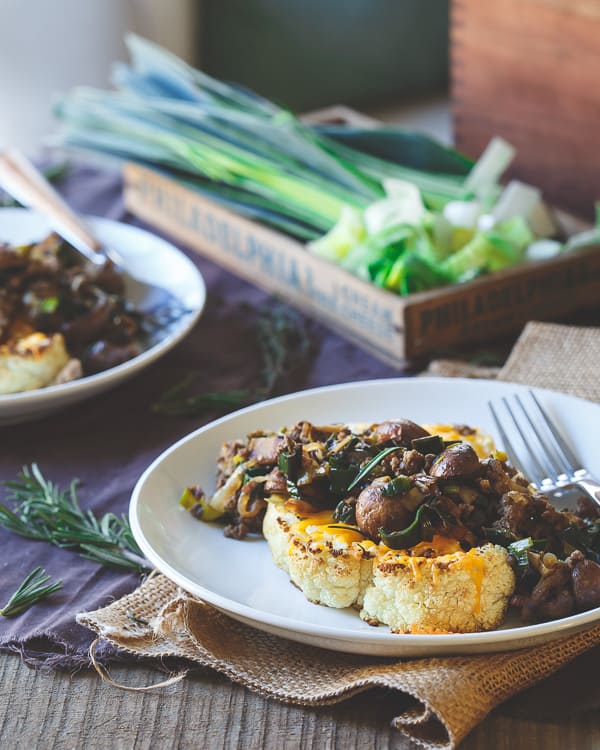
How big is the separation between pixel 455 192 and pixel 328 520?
1.37 meters

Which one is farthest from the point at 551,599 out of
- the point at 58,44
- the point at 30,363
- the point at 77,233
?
the point at 58,44

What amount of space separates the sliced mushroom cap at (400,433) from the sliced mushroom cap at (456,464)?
0.24 feet

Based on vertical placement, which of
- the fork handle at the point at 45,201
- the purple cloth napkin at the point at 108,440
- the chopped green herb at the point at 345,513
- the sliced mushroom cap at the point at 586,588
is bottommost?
the purple cloth napkin at the point at 108,440

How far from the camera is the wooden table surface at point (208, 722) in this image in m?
1.18

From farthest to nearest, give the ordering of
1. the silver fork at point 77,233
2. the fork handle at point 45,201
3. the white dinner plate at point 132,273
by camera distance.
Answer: the fork handle at point 45,201, the silver fork at point 77,233, the white dinner plate at point 132,273

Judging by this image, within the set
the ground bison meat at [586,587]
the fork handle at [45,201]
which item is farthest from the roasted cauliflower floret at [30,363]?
the ground bison meat at [586,587]

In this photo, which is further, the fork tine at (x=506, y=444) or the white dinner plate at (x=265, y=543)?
the fork tine at (x=506, y=444)

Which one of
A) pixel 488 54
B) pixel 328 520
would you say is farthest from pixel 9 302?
pixel 488 54

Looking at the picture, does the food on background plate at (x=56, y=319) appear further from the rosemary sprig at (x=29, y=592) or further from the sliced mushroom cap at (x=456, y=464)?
the sliced mushroom cap at (x=456, y=464)

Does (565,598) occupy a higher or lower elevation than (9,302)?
higher

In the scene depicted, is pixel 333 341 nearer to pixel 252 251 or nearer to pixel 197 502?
pixel 252 251

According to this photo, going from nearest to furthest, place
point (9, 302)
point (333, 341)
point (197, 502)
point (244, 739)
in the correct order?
point (244, 739), point (197, 502), point (9, 302), point (333, 341)

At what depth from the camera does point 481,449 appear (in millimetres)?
1498

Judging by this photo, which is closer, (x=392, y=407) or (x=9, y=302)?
(x=392, y=407)
